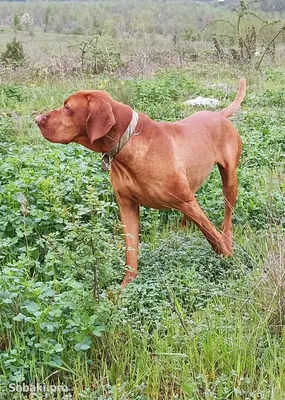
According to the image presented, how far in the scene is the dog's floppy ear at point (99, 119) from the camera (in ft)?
12.0

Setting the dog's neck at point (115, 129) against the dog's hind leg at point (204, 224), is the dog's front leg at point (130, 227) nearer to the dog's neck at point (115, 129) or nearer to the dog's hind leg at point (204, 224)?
the dog's hind leg at point (204, 224)

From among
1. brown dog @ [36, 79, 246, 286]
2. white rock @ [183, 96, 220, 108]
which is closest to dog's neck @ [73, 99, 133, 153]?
brown dog @ [36, 79, 246, 286]

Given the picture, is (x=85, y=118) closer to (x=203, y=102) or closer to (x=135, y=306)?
(x=135, y=306)

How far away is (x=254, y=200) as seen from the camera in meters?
5.03

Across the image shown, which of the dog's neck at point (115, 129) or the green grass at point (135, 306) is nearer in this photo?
the green grass at point (135, 306)

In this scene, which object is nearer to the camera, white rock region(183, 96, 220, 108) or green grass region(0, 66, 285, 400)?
green grass region(0, 66, 285, 400)

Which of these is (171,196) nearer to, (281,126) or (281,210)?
(281,210)

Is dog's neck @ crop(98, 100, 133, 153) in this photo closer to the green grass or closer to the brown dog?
the brown dog

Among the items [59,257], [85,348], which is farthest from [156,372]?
[59,257]

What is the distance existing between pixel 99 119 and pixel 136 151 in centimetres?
35

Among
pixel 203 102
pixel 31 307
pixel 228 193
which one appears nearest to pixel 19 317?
pixel 31 307

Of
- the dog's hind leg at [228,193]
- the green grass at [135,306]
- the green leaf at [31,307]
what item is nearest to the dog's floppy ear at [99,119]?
the green grass at [135,306]

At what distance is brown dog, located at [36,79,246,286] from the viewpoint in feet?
12.4

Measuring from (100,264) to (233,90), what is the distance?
336 inches
